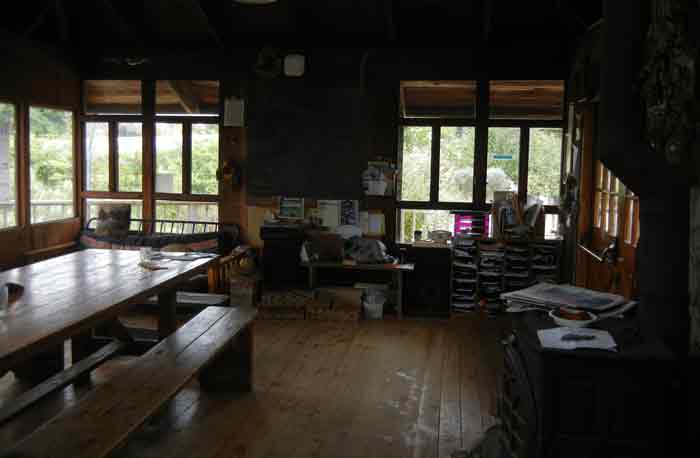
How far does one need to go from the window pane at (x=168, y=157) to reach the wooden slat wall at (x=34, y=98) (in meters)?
0.97

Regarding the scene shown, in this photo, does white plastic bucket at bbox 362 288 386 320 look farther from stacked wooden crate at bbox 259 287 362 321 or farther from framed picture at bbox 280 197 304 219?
framed picture at bbox 280 197 304 219

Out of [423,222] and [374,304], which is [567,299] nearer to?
[374,304]

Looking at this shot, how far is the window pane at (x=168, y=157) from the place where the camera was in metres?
7.91

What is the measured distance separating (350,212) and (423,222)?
0.81m

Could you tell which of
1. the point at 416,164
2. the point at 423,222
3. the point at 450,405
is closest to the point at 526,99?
the point at 416,164

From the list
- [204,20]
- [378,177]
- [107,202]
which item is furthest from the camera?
[107,202]

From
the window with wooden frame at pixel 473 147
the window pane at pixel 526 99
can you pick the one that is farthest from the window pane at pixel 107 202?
the window pane at pixel 526 99

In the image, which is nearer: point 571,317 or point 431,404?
point 571,317

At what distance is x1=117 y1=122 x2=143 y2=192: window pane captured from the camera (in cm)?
799

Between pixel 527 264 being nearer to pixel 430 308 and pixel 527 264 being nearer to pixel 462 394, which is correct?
pixel 430 308

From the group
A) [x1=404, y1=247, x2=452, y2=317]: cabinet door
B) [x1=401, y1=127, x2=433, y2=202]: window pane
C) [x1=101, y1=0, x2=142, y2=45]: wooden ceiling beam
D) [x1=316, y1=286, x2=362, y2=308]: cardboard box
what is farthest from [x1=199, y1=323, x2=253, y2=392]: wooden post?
[x1=101, y1=0, x2=142, y2=45]: wooden ceiling beam

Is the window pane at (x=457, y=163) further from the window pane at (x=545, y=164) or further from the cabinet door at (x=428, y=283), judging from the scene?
the cabinet door at (x=428, y=283)

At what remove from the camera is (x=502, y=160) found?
7.34 meters

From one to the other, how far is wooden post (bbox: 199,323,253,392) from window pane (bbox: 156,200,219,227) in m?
3.41
